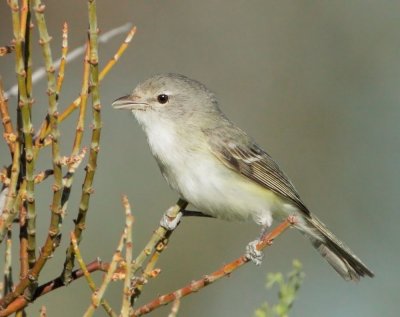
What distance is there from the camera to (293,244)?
649cm

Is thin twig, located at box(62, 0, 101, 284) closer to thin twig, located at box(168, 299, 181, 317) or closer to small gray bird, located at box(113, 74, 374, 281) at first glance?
thin twig, located at box(168, 299, 181, 317)

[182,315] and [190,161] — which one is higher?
[190,161]

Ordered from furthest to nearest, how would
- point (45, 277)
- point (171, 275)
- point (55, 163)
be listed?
point (171, 275) → point (45, 277) → point (55, 163)

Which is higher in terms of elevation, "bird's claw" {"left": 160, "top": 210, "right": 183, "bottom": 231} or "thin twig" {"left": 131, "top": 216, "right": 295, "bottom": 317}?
"bird's claw" {"left": 160, "top": 210, "right": 183, "bottom": 231}

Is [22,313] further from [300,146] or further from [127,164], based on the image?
[300,146]

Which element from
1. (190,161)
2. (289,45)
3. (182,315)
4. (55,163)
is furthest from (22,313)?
(289,45)

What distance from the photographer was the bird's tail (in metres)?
4.34

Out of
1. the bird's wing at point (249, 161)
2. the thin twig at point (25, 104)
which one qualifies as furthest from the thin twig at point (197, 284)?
the bird's wing at point (249, 161)

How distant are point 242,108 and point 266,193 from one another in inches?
99.2

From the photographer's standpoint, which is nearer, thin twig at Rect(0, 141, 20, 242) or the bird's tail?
thin twig at Rect(0, 141, 20, 242)

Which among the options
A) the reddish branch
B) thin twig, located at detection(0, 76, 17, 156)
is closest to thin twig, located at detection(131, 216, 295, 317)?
the reddish branch

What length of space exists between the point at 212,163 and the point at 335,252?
0.90 meters

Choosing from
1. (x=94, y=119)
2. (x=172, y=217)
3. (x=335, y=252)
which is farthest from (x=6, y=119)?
(x=335, y=252)

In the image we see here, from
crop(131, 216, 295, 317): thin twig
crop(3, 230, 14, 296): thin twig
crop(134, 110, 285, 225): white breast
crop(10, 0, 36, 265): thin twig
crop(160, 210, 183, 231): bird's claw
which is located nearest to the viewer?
crop(10, 0, 36, 265): thin twig
